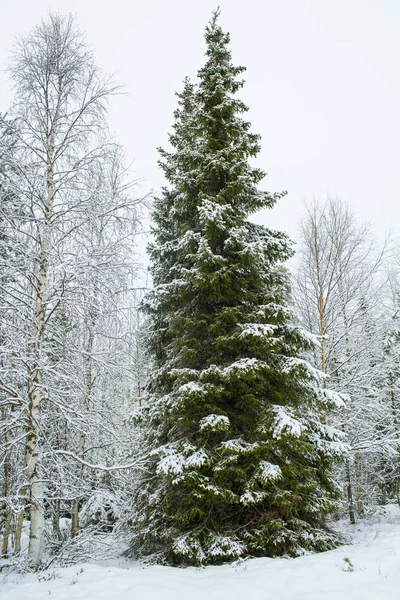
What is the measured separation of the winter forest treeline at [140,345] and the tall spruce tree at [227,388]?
4 centimetres

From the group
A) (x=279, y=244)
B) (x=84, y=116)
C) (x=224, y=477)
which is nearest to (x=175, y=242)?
(x=279, y=244)

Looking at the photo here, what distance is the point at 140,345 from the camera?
8000 millimetres

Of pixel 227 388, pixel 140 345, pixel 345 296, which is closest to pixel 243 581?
pixel 227 388

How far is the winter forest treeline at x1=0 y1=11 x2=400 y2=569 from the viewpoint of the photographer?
6.38 m

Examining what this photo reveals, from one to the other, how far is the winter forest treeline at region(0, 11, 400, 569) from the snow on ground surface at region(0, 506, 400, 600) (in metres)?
0.61

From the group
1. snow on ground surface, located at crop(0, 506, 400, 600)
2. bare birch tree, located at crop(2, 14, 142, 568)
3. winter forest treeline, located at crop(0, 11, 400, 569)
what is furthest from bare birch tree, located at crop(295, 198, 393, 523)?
bare birch tree, located at crop(2, 14, 142, 568)

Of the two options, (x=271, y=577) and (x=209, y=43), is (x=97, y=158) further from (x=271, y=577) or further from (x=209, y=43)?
(x=271, y=577)

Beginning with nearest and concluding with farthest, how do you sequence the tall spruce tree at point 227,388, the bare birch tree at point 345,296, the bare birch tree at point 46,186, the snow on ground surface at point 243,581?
1. the snow on ground surface at point 243,581
2. the bare birch tree at point 46,186
3. the tall spruce tree at point 227,388
4. the bare birch tree at point 345,296

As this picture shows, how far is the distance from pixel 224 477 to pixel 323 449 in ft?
7.52

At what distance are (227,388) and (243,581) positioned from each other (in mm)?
3180

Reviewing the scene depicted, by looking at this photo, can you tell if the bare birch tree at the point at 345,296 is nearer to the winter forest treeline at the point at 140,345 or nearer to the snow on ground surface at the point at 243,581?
the winter forest treeline at the point at 140,345

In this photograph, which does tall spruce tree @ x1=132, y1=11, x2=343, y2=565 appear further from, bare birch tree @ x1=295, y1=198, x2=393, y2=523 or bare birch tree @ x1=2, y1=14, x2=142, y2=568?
bare birch tree @ x1=295, y1=198, x2=393, y2=523

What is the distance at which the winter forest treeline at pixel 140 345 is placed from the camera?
638cm

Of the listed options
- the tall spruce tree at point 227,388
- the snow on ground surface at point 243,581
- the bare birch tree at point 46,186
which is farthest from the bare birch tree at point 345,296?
the bare birch tree at point 46,186
